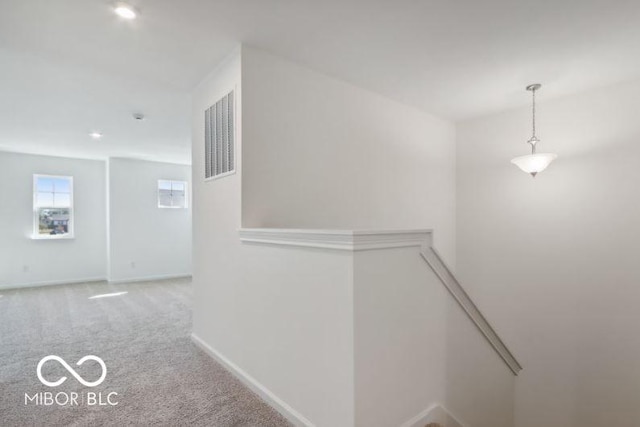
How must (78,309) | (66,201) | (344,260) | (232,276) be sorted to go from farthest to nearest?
(66,201) → (78,309) → (232,276) → (344,260)

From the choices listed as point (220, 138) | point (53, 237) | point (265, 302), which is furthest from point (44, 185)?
point (265, 302)

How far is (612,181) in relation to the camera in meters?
3.18

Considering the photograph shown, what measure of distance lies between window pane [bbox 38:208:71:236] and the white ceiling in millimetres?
3218

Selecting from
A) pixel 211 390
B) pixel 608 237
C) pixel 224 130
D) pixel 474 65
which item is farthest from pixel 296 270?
pixel 608 237

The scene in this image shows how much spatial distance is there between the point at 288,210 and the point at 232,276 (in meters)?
0.70

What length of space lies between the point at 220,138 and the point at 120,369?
6.94 ft

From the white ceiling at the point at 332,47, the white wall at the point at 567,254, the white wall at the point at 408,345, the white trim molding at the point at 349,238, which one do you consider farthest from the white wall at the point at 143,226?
the white wall at the point at 408,345

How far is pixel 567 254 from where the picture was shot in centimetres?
345

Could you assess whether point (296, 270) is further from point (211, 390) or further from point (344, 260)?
point (211, 390)

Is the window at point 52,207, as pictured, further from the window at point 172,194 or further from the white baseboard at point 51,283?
the window at point 172,194

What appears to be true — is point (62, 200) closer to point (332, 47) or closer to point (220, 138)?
point (220, 138)

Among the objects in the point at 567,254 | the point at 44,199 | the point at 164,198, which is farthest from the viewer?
the point at 164,198

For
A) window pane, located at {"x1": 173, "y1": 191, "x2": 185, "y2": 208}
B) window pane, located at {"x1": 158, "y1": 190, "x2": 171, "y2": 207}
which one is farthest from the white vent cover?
window pane, located at {"x1": 173, "y1": 191, "x2": 185, "y2": 208}

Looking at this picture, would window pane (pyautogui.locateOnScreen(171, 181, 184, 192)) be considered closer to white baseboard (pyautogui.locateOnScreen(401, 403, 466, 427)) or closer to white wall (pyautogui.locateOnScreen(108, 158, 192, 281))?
white wall (pyautogui.locateOnScreen(108, 158, 192, 281))
